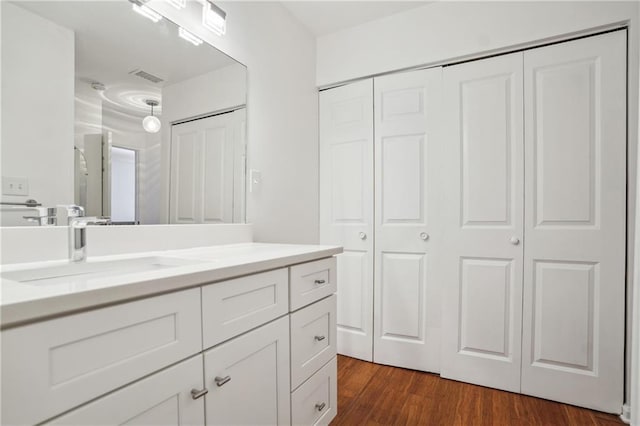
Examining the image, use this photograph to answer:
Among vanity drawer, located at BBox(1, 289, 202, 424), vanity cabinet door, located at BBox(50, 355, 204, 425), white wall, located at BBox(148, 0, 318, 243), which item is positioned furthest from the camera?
white wall, located at BBox(148, 0, 318, 243)

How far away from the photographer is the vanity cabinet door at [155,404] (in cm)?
64

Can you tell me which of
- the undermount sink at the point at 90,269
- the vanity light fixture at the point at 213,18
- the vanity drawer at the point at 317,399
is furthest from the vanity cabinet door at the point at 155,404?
the vanity light fixture at the point at 213,18

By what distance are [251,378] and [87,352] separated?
1.74ft

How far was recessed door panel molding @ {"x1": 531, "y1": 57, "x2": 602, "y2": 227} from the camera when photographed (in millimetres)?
1737

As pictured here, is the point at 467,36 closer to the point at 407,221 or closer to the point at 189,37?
the point at 407,221

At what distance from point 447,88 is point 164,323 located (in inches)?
80.0

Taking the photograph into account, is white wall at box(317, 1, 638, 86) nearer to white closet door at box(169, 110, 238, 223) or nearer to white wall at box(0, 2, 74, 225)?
white closet door at box(169, 110, 238, 223)

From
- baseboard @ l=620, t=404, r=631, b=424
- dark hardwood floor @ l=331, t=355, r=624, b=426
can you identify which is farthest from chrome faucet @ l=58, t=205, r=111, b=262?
baseboard @ l=620, t=404, r=631, b=424

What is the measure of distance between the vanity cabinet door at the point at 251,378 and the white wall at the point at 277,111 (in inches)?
35.1

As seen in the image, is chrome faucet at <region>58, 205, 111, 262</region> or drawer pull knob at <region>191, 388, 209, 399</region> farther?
chrome faucet at <region>58, 205, 111, 262</region>

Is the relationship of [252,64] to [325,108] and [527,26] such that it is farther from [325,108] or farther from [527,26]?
[527,26]

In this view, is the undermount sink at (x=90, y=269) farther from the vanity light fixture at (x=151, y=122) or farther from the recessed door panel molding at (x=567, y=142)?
the recessed door panel molding at (x=567, y=142)

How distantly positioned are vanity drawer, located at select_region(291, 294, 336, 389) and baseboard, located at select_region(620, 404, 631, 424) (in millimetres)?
1486

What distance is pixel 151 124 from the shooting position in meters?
1.42
